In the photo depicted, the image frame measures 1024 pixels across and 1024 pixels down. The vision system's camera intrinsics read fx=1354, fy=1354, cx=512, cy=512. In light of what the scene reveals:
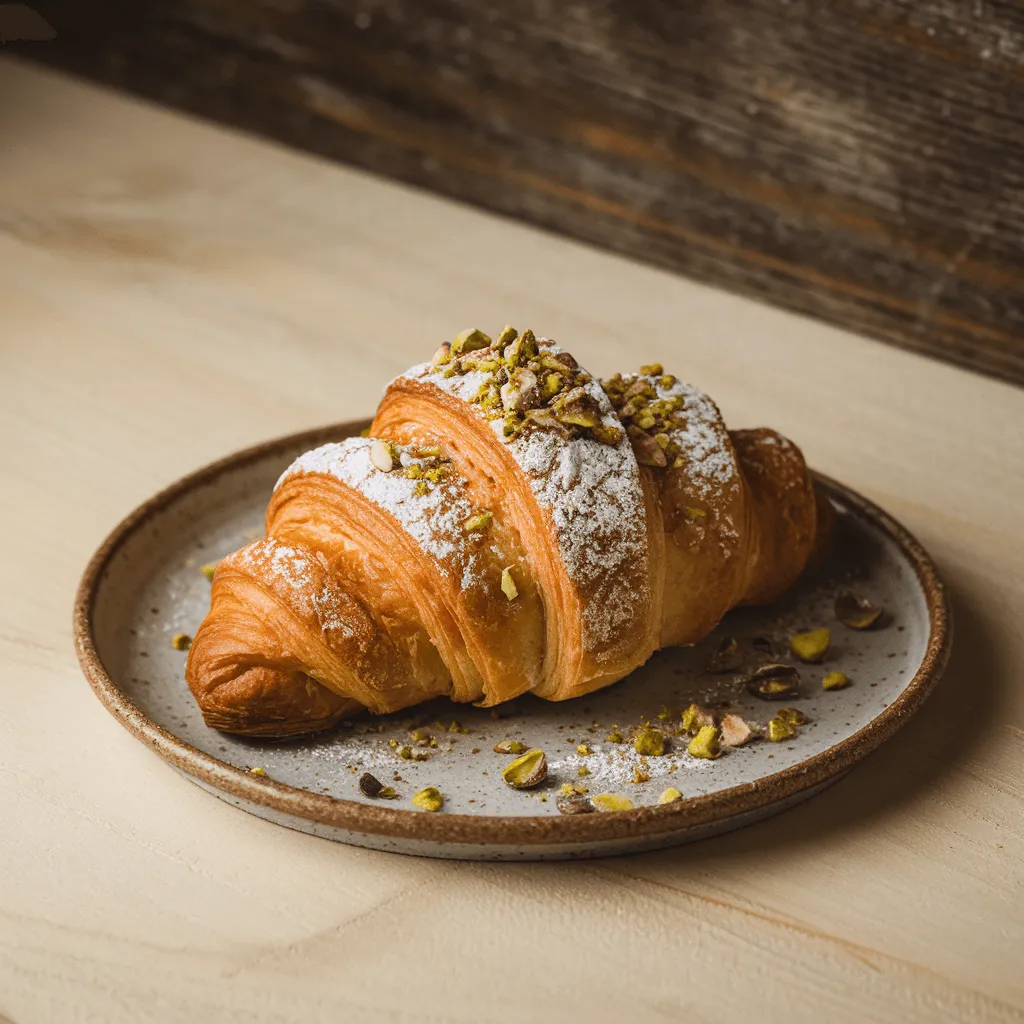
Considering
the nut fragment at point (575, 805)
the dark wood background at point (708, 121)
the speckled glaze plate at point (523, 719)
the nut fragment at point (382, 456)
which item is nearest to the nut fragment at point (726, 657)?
the speckled glaze plate at point (523, 719)

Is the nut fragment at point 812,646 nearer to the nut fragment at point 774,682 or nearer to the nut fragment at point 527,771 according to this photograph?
the nut fragment at point 774,682

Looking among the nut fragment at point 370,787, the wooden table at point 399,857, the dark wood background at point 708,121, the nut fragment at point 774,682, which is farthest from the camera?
the dark wood background at point 708,121

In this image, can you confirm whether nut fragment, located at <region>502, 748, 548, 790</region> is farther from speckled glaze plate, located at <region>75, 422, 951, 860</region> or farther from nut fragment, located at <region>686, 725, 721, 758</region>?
nut fragment, located at <region>686, 725, 721, 758</region>

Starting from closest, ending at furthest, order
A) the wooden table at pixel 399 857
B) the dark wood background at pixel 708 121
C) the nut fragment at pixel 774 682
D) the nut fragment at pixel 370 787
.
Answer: the wooden table at pixel 399 857 → the nut fragment at pixel 370 787 → the nut fragment at pixel 774 682 → the dark wood background at pixel 708 121

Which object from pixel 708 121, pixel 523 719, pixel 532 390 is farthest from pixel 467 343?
pixel 708 121

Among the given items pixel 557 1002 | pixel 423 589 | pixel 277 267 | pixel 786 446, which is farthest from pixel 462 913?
pixel 277 267

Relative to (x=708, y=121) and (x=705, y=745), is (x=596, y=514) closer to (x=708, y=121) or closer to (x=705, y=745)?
(x=705, y=745)

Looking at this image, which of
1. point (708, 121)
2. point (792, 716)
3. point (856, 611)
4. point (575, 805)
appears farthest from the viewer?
point (708, 121)
